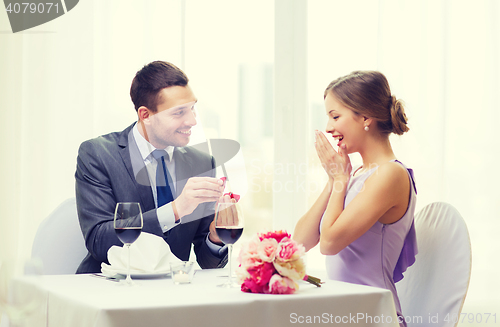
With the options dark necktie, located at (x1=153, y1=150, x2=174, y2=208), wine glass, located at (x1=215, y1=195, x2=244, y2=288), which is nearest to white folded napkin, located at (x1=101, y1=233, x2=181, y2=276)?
wine glass, located at (x1=215, y1=195, x2=244, y2=288)

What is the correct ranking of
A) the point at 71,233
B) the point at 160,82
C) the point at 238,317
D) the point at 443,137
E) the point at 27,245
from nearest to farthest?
the point at 238,317
the point at 71,233
the point at 160,82
the point at 27,245
the point at 443,137

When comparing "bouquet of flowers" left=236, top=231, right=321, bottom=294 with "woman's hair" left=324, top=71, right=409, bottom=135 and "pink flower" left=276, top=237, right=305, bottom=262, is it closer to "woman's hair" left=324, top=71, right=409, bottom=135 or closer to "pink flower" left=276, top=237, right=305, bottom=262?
"pink flower" left=276, top=237, right=305, bottom=262

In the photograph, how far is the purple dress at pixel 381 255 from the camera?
4.59ft

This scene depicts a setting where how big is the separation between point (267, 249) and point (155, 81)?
1.03 metres

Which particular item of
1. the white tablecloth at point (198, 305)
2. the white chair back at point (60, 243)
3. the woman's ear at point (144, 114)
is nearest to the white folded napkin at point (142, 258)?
the white tablecloth at point (198, 305)

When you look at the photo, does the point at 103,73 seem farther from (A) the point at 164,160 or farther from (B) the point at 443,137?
(B) the point at 443,137

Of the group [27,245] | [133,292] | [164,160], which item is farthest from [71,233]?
[133,292]

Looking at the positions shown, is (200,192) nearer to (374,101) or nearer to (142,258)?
(142,258)

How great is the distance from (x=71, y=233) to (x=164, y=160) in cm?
42

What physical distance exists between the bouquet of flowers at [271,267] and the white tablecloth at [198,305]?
0.07ft

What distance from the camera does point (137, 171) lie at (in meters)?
1.60

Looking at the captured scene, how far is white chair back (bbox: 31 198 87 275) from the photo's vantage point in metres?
1.48

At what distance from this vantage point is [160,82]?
69.0 inches

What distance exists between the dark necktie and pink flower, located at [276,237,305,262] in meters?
0.83
